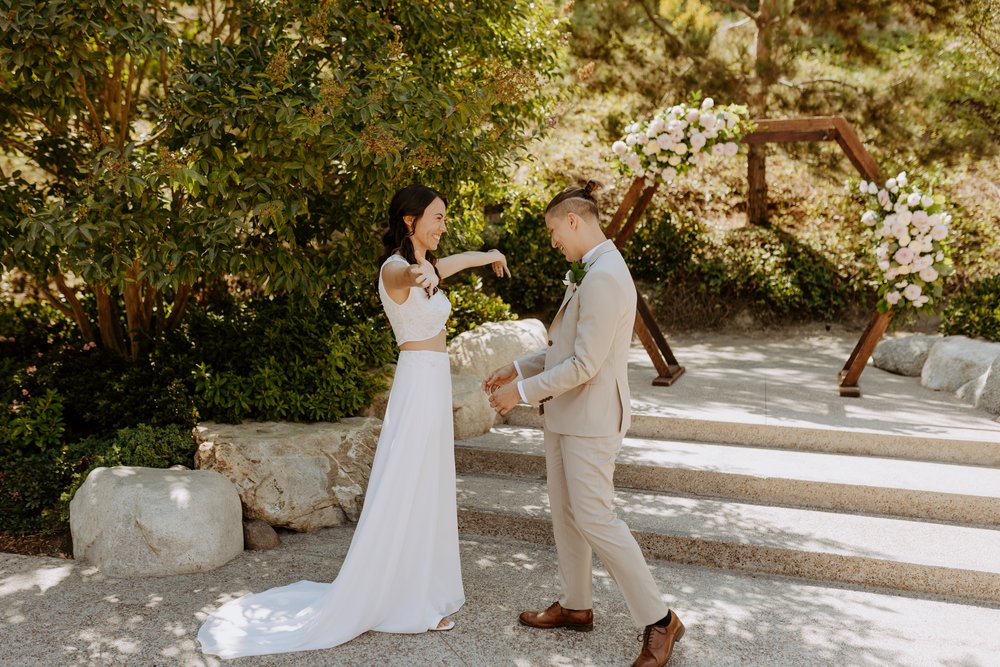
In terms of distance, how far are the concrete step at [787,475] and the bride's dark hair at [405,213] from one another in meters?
2.35

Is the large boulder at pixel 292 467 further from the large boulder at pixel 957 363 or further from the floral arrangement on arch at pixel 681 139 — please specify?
the large boulder at pixel 957 363

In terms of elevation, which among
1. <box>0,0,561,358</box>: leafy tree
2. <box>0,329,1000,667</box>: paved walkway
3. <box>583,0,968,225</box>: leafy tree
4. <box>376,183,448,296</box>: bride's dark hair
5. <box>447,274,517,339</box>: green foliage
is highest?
<box>583,0,968,225</box>: leafy tree

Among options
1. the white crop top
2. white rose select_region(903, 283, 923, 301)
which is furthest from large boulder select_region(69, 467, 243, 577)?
white rose select_region(903, 283, 923, 301)

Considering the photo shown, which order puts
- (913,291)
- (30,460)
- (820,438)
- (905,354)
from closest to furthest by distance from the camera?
(30,460)
(820,438)
(913,291)
(905,354)

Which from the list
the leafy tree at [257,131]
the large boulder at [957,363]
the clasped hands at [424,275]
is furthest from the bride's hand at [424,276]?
the large boulder at [957,363]

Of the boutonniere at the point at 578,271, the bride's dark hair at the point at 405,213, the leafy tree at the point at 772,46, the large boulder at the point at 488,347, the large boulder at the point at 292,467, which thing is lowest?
the large boulder at the point at 292,467

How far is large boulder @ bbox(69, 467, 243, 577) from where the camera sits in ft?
14.5

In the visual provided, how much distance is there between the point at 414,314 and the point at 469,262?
1.97ft

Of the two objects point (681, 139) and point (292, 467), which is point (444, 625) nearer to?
point (292, 467)

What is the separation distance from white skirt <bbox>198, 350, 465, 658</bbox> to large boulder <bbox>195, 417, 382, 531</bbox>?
3.51 feet

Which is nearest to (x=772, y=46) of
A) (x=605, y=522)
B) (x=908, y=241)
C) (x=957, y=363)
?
(x=908, y=241)

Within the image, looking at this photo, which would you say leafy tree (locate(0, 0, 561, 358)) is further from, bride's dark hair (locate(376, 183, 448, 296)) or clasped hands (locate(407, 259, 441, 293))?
clasped hands (locate(407, 259, 441, 293))

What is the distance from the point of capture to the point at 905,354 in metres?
8.55

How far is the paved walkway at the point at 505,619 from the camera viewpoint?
3.55 m
